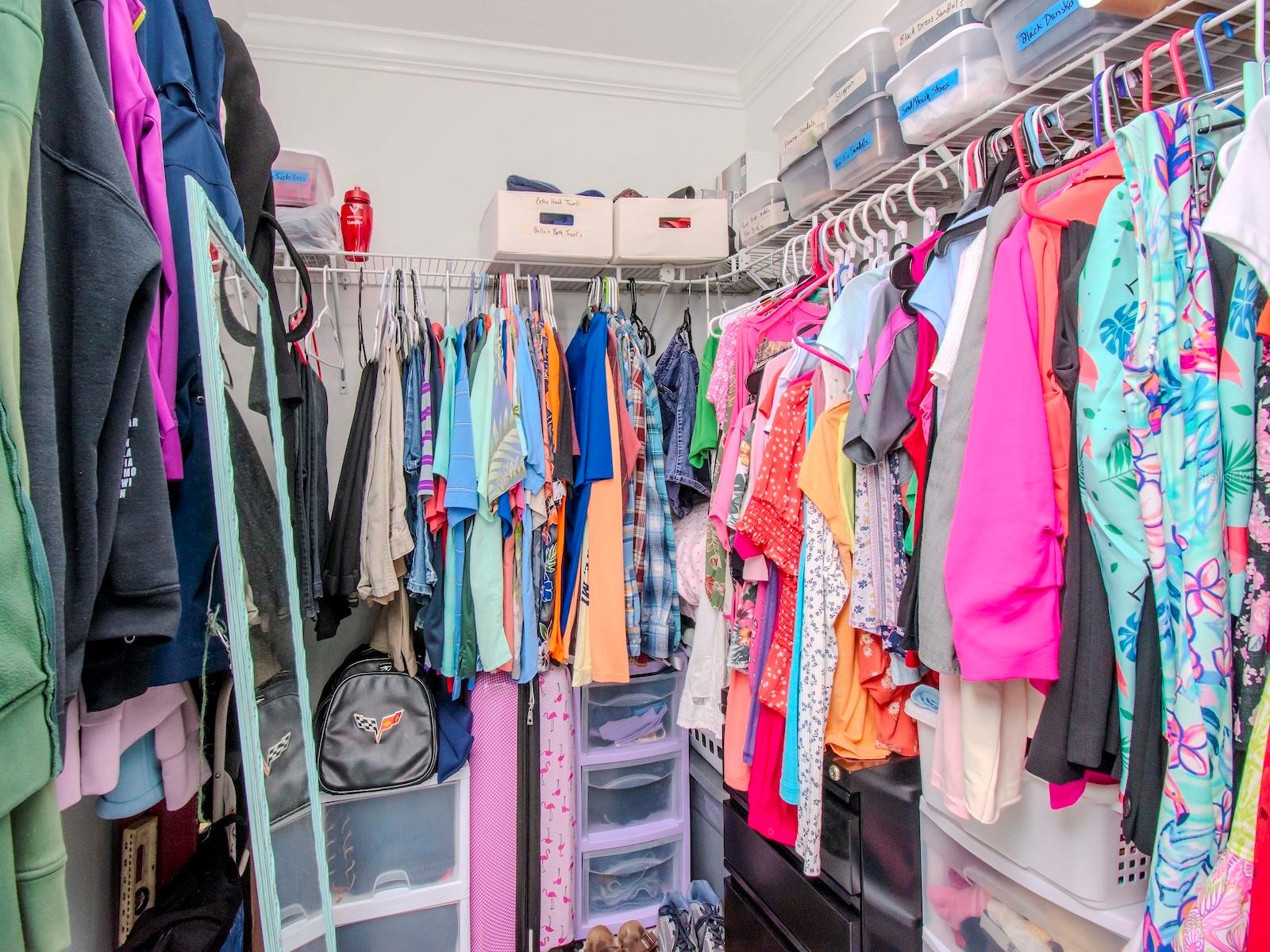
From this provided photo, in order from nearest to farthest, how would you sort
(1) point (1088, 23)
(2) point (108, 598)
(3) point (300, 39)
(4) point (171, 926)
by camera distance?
1. (2) point (108, 598)
2. (1) point (1088, 23)
3. (4) point (171, 926)
4. (3) point (300, 39)

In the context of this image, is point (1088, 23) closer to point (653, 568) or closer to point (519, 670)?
point (653, 568)

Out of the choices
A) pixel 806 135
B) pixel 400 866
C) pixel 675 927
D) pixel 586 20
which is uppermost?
pixel 586 20

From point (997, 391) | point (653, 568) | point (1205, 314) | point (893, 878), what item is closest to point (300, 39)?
point (653, 568)

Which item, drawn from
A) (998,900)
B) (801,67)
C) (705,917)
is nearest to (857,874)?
(998,900)

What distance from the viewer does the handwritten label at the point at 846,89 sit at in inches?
57.9

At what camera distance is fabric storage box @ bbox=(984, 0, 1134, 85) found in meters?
1.04

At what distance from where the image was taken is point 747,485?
5.07ft

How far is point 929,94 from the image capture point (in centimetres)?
128

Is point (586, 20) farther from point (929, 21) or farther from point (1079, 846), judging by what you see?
point (1079, 846)

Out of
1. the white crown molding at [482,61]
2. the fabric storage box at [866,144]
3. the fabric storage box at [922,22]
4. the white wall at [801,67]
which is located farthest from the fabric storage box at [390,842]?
the white wall at [801,67]

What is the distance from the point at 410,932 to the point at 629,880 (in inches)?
25.3

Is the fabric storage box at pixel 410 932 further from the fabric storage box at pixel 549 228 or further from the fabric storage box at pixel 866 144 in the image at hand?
the fabric storage box at pixel 866 144

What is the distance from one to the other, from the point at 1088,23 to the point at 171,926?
2049 mm

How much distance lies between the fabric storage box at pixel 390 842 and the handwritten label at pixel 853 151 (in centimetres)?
180
